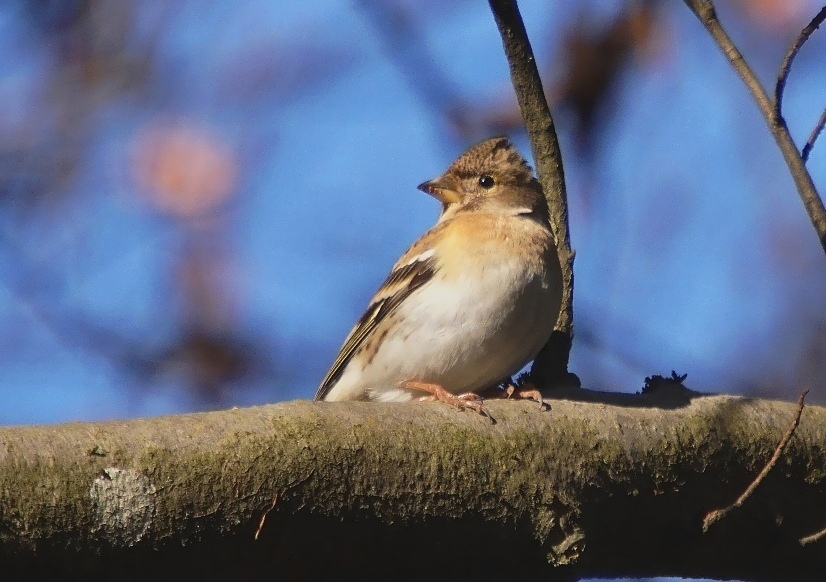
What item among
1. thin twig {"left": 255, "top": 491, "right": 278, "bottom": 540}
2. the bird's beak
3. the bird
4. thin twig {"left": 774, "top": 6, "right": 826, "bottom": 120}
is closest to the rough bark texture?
thin twig {"left": 255, "top": 491, "right": 278, "bottom": 540}

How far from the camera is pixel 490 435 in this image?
2975mm

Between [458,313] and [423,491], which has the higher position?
[458,313]

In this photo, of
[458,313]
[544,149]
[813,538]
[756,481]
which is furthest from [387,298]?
[813,538]

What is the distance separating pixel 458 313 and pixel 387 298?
2.07 ft

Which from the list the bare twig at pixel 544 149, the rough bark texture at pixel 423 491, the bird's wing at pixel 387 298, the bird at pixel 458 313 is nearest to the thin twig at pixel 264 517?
the rough bark texture at pixel 423 491

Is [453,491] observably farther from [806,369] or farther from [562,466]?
[806,369]

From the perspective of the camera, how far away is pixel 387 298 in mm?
4820

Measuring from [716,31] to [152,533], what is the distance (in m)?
2.42

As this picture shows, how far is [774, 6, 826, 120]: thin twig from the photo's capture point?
325 centimetres

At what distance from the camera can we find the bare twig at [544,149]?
4134 mm

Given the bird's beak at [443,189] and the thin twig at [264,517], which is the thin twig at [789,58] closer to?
the thin twig at [264,517]

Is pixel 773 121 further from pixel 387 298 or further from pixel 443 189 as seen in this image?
pixel 443 189

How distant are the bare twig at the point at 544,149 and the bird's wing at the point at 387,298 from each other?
62cm

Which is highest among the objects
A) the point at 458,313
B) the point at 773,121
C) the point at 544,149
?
the point at 544,149
